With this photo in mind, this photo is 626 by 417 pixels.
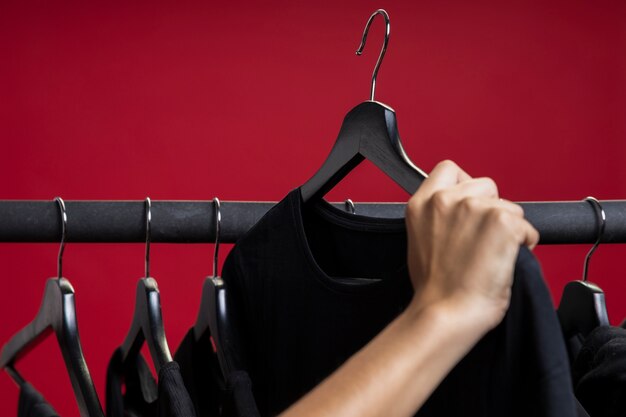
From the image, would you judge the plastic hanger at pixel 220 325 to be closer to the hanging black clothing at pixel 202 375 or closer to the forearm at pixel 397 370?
the hanging black clothing at pixel 202 375

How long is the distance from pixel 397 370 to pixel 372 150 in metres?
0.23

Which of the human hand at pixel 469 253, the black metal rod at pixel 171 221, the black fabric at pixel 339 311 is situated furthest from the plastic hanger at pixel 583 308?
the human hand at pixel 469 253

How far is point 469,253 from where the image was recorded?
449 millimetres

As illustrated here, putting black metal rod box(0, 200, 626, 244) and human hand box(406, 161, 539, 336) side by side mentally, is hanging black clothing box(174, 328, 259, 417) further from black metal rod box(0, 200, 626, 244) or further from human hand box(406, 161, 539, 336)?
human hand box(406, 161, 539, 336)

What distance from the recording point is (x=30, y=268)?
1917 millimetres

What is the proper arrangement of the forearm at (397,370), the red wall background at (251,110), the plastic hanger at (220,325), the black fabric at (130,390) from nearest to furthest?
the forearm at (397,370)
the plastic hanger at (220,325)
the black fabric at (130,390)
the red wall background at (251,110)

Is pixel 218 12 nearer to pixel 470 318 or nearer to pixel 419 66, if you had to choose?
pixel 419 66

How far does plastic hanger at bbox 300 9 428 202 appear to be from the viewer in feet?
1.94

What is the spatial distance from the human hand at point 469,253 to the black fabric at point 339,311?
1cm

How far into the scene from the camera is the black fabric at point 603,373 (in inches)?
23.6

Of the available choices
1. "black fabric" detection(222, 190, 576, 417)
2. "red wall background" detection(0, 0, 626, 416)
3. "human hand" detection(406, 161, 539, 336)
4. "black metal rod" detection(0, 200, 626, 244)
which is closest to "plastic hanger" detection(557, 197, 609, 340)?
"black metal rod" detection(0, 200, 626, 244)

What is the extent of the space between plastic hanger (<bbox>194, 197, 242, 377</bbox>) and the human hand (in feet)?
0.89

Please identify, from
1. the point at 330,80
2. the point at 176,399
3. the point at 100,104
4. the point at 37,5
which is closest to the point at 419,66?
the point at 330,80

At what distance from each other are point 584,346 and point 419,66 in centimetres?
143
